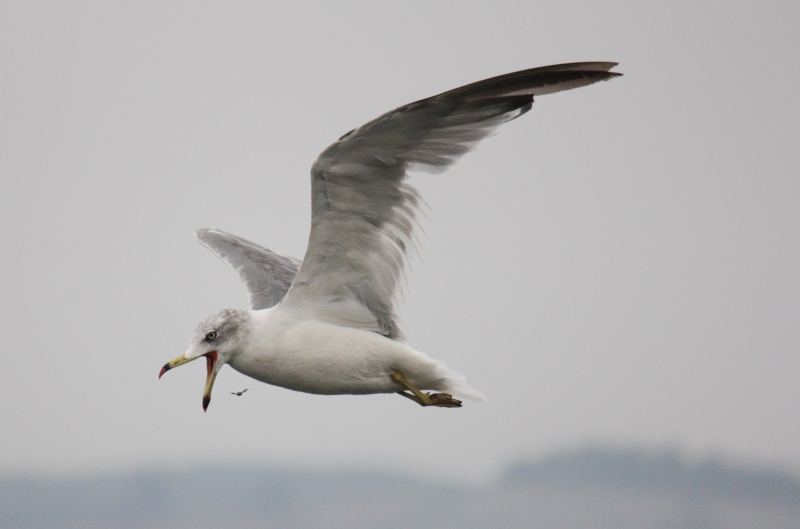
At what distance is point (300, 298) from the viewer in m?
11.3

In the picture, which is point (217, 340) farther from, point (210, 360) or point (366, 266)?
point (366, 266)

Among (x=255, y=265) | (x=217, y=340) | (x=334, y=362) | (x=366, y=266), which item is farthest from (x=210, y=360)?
(x=255, y=265)

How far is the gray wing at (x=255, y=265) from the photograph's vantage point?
44.1ft

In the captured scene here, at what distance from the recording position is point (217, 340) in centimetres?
1093

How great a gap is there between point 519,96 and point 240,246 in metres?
6.00

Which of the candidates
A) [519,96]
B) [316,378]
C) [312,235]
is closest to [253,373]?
[316,378]

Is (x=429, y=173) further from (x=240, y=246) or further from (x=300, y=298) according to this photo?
(x=240, y=246)

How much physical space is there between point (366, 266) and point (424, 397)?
54.3 inches

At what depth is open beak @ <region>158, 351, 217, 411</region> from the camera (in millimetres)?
10766

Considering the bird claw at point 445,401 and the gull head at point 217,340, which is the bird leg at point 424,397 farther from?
the gull head at point 217,340

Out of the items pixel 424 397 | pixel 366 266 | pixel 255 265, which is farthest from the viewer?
pixel 255 265

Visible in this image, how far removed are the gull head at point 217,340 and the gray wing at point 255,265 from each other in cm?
203

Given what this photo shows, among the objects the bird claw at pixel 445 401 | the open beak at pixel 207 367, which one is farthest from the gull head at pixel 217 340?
the bird claw at pixel 445 401

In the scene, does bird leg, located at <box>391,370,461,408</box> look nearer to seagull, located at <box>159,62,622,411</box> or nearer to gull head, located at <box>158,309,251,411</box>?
seagull, located at <box>159,62,622,411</box>
